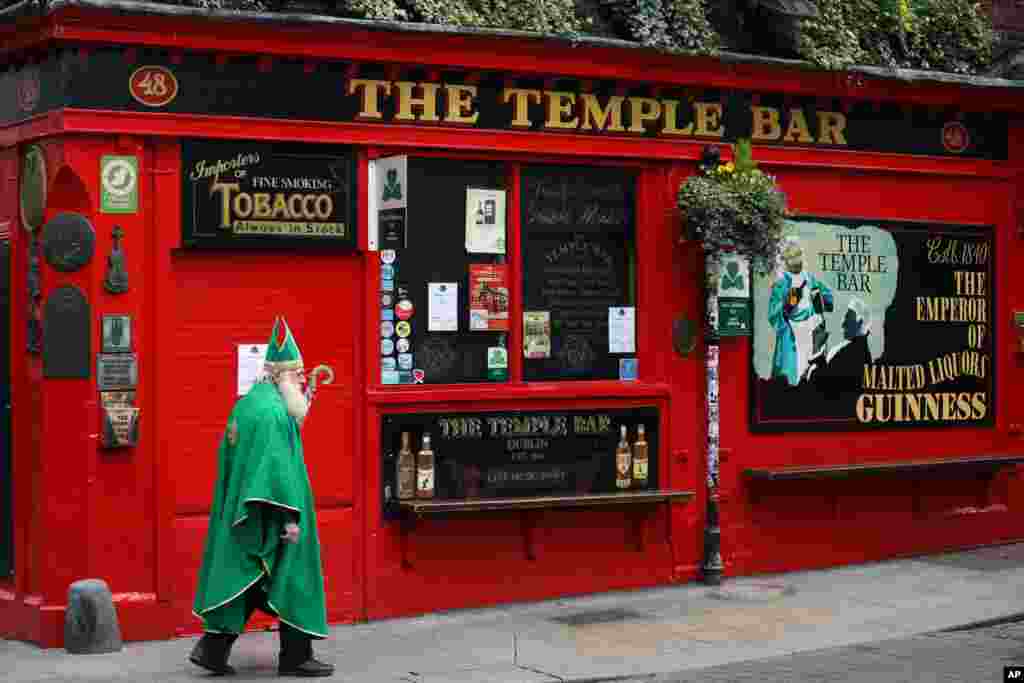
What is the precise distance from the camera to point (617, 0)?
13.3 metres

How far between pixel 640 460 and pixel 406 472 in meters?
1.99

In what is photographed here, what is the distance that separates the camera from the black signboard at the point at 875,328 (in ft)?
45.6

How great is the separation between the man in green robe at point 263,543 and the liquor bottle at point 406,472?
2.00 meters

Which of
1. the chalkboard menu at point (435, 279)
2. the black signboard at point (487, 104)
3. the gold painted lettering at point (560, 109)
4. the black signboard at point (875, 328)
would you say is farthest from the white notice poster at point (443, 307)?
the black signboard at point (875, 328)

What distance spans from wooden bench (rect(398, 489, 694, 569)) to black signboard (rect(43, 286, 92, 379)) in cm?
243

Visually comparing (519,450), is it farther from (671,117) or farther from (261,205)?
(671,117)

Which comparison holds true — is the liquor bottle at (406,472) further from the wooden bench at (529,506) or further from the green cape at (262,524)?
the green cape at (262,524)

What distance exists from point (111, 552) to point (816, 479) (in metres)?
5.67

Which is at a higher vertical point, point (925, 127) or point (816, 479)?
point (925, 127)

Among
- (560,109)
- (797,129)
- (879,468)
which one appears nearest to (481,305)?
(560,109)

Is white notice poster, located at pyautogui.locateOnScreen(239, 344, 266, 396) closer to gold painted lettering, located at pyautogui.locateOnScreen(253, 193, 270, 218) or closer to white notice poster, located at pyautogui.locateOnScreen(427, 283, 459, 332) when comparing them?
gold painted lettering, located at pyautogui.locateOnScreen(253, 193, 270, 218)

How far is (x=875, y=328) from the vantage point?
14.4 metres

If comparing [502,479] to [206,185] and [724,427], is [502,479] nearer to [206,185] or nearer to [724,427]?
[724,427]

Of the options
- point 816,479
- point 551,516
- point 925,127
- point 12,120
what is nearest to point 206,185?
point 12,120
